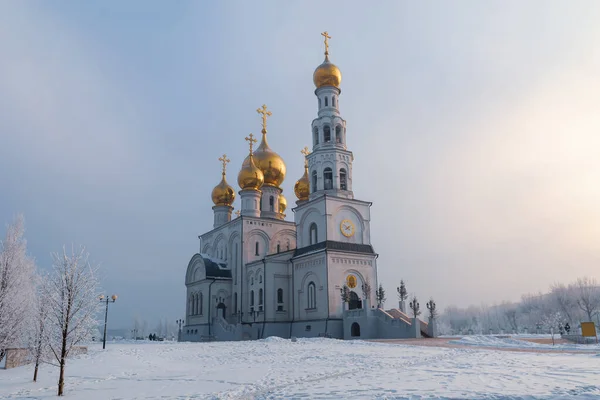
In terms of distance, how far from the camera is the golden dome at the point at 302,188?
4700cm

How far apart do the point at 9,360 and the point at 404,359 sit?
13831 millimetres

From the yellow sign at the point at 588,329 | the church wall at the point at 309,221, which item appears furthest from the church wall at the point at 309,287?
the yellow sign at the point at 588,329

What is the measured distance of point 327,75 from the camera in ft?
132

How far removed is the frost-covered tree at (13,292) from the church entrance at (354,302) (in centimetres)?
2168

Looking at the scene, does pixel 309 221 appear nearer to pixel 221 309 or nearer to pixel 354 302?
pixel 354 302

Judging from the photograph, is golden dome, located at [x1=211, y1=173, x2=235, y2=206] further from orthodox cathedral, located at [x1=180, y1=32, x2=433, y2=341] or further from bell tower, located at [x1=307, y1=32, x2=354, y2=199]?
bell tower, located at [x1=307, y1=32, x2=354, y2=199]

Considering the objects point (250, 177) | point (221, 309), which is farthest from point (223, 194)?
point (221, 309)

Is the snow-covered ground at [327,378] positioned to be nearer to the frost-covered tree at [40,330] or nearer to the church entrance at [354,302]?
the frost-covered tree at [40,330]

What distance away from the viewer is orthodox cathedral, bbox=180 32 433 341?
112ft

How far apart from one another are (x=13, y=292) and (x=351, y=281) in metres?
23.4

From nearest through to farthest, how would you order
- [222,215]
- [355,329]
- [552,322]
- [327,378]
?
1. [327,378]
2. [552,322]
3. [355,329]
4. [222,215]

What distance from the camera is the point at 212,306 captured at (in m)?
43.5

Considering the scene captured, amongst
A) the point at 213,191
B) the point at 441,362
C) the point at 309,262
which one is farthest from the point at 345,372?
the point at 213,191

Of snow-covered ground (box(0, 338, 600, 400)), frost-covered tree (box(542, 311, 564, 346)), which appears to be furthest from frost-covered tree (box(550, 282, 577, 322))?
snow-covered ground (box(0, 338, 600, 400))
